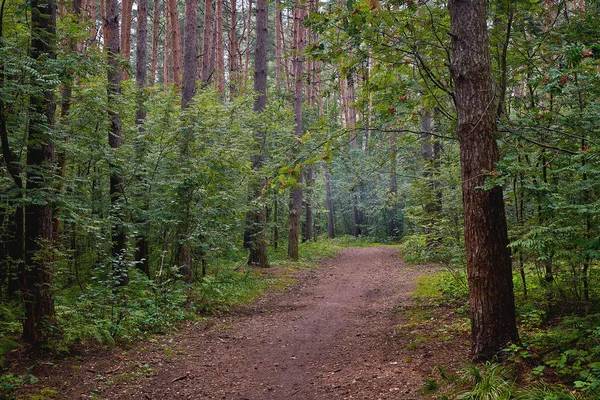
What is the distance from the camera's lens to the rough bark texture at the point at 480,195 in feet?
14.5

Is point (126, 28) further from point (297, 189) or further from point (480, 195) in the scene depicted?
point (480, 195)

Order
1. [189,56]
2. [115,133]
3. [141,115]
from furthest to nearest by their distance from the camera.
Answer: [141,115], [189,56], [115,133]

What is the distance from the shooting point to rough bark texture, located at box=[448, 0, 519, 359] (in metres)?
4.42

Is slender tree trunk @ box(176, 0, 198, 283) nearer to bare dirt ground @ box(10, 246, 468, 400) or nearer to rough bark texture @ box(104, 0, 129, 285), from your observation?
rough bark texture @ box(104, 0, 129, 285)

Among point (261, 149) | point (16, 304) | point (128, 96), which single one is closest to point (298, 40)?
point (261, 149)

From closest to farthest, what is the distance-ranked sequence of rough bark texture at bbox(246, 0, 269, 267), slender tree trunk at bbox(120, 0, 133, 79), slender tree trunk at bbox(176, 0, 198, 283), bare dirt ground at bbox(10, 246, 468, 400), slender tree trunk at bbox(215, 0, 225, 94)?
1. bare dirt ground at bbox(10, 246, 468, 400)
2. slender tree trunk at bbox(176, 0, 198, 283)
3. rough bark texture at bbox(246, 0, 269, 267)
4. slender tree trunk at bbox(120, 0, 133, 79)
5. slender tree trunk at bbox(215, 0, 225, 94)

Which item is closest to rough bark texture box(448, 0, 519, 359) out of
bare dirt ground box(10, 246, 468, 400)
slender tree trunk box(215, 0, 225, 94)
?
bare dirt ground box(10, 246, 468, 400)

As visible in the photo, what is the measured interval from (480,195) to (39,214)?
5203mm

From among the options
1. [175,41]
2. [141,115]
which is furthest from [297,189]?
[175,41]

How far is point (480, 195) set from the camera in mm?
4461

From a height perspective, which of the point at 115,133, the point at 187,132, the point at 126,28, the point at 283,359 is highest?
the point at 126,28

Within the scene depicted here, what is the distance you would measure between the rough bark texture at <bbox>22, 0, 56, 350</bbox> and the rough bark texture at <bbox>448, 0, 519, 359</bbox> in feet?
15.8

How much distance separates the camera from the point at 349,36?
5207 millimetres

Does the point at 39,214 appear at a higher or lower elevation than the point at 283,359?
higher
